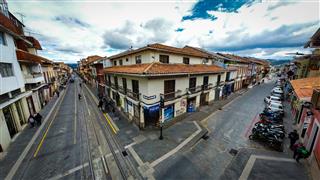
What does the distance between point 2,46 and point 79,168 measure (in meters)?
12.7

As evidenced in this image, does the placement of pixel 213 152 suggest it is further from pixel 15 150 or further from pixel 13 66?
pixel 13 66

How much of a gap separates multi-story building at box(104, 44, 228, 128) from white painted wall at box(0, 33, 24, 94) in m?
9.15

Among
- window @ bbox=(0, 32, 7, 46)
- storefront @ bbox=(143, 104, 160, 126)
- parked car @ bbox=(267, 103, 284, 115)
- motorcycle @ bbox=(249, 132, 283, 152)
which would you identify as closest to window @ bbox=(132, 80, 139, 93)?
storefront @ bbox=(143, 104, 160, 126)

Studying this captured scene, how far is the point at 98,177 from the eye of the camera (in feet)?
23.7

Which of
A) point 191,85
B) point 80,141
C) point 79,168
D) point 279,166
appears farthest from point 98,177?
point 191,85

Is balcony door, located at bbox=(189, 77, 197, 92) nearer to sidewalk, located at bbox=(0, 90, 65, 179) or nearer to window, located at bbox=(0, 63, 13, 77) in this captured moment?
sidewalk, located at bbox=(0, 90, 65, 179)

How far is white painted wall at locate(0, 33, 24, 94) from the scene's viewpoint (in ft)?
33.3

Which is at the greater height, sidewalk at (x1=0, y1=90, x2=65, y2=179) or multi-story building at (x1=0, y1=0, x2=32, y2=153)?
multi-story building at (x1=0, y1=0, x2=32, y2=153)

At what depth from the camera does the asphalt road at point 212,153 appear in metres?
7.48

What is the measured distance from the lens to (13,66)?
39.3 ft

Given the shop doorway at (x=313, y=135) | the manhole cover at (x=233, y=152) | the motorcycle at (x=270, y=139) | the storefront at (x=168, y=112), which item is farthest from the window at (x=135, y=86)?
the shop doorway at (x=313, y=135)

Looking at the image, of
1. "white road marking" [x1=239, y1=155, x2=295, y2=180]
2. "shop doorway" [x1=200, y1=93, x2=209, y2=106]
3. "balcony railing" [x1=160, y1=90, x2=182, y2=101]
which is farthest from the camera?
"shop doorway" [x1=200, y1=93, x2=209, y2=106]

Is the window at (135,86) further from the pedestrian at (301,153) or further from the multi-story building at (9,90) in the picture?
the pedestrian at (301,153)

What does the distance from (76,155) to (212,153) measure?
10.3 m
